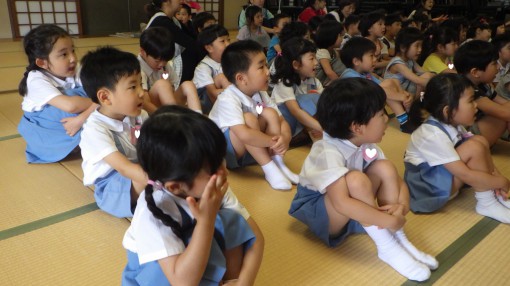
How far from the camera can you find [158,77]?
2406 millimetres

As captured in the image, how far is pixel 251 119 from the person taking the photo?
6.30ft

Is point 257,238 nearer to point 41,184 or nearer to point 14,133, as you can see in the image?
A: point 41,184

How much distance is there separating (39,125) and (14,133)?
1.55ft

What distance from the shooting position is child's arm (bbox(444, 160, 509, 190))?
159cm

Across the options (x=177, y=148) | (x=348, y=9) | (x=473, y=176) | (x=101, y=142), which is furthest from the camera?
(x=348, y=9)

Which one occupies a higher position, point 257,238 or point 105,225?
point 257,238

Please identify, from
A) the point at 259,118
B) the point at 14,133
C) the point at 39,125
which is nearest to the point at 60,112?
the point at 39,125

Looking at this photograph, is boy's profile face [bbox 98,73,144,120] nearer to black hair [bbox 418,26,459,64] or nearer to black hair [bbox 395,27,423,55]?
black hair [bbox 395,27,423,55]

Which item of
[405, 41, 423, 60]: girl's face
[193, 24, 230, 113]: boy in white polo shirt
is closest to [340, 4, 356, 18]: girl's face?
[405, 41, 423, 60]: girl's face

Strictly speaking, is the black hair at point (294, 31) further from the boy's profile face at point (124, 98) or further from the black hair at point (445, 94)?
the boy's profile face at point (124, 98)

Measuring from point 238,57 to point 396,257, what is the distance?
1.17 metres

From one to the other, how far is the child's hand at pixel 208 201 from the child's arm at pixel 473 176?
1.11 metres

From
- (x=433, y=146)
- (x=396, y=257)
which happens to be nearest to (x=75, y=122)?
(x=396, y=257)

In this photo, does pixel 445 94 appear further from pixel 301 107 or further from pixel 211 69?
pixel 211 69
